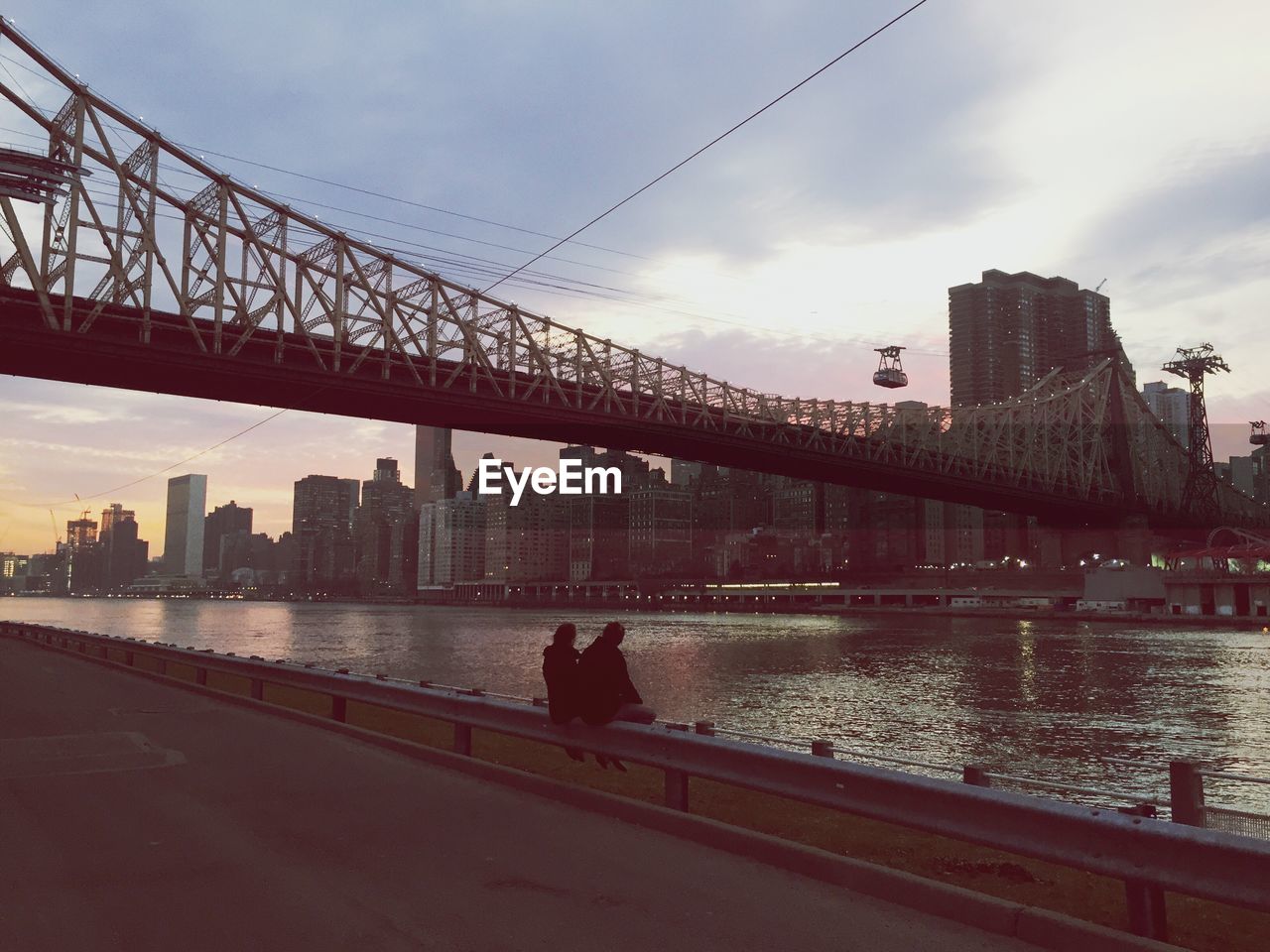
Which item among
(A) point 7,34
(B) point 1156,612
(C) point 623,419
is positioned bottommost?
(B) point 1156,612

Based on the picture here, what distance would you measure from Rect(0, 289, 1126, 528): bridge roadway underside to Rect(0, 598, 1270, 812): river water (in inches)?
659

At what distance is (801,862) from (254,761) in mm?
7063

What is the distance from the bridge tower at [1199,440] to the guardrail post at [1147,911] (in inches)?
5842

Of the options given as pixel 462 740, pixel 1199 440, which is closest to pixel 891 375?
pixel 1199 440

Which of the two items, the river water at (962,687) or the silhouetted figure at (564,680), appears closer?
the silhouetted figure at (564,680)

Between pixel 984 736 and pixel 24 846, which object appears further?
pixel 984 736

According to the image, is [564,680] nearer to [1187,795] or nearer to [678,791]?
A: [678,791]

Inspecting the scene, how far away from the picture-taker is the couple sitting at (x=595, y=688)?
921 centimetres

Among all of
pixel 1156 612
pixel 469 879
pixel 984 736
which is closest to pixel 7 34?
pixel 984 736

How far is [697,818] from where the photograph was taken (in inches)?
304

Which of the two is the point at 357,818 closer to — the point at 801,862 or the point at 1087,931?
the point at 801,862

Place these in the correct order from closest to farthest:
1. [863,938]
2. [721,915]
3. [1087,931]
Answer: [1087,931]
[863,938]
[721,915]

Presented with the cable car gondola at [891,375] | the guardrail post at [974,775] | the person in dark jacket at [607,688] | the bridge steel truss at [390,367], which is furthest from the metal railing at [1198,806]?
the cable car gondola at [891,375]

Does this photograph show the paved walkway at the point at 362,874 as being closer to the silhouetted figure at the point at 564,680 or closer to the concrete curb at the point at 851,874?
the concrete curb at the point at 851,874
